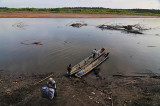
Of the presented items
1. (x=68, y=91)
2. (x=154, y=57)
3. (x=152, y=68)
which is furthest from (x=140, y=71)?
(x=68, y=91)

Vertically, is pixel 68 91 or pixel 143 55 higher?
pixel 143 55

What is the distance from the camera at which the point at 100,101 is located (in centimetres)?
700

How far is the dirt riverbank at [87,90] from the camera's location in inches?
270

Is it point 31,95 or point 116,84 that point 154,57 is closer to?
point 116,84

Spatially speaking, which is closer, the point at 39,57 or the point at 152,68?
the point at 152,68

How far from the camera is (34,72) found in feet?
34.7

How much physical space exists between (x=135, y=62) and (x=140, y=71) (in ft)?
6.86

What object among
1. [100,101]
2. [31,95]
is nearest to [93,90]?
[100,101]

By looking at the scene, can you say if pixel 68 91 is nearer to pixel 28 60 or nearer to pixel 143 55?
pixel 28 60

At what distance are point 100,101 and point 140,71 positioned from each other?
717 cm

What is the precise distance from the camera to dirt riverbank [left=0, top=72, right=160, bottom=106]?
22.5ft

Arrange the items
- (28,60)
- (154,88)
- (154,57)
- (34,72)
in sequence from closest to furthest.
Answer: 1. (154,88)
2. (34,72)
3. (28,60)
4. (154,57)

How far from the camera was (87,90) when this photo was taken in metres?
8.15

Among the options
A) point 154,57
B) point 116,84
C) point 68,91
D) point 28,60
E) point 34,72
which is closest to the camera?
point 68,91
